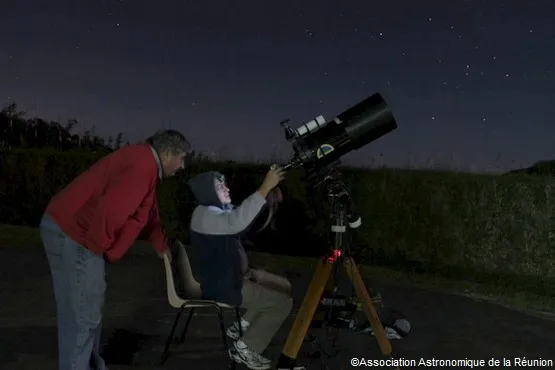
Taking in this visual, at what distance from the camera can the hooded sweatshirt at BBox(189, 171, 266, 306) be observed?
5.21 metres

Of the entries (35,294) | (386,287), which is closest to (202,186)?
(35,294)

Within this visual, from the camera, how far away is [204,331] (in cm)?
655

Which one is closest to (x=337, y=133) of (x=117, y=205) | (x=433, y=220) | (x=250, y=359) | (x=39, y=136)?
(x=117, y=205)

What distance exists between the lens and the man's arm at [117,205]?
422 centimetres

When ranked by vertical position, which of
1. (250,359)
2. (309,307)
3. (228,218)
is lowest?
(250,359)

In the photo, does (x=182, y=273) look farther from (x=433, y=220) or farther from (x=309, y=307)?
(x=433, y=220)

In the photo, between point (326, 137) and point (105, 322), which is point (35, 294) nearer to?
point (105, 322)

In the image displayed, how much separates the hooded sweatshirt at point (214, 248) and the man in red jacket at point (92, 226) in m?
0.73

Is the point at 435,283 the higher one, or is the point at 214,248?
the point at 214,248

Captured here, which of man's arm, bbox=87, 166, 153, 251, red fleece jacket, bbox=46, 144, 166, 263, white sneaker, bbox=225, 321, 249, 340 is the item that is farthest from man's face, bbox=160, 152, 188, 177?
white sneaker, bbox=225, 321, 249, 340

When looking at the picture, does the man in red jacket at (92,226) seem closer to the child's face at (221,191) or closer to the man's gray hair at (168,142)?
the man's gray hair at (168,142)

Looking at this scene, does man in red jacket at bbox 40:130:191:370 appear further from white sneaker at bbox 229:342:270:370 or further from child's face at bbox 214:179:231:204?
white sneaker at bbox 229:342:270:370

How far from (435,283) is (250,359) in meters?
4.90

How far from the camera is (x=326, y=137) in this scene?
4691mm
